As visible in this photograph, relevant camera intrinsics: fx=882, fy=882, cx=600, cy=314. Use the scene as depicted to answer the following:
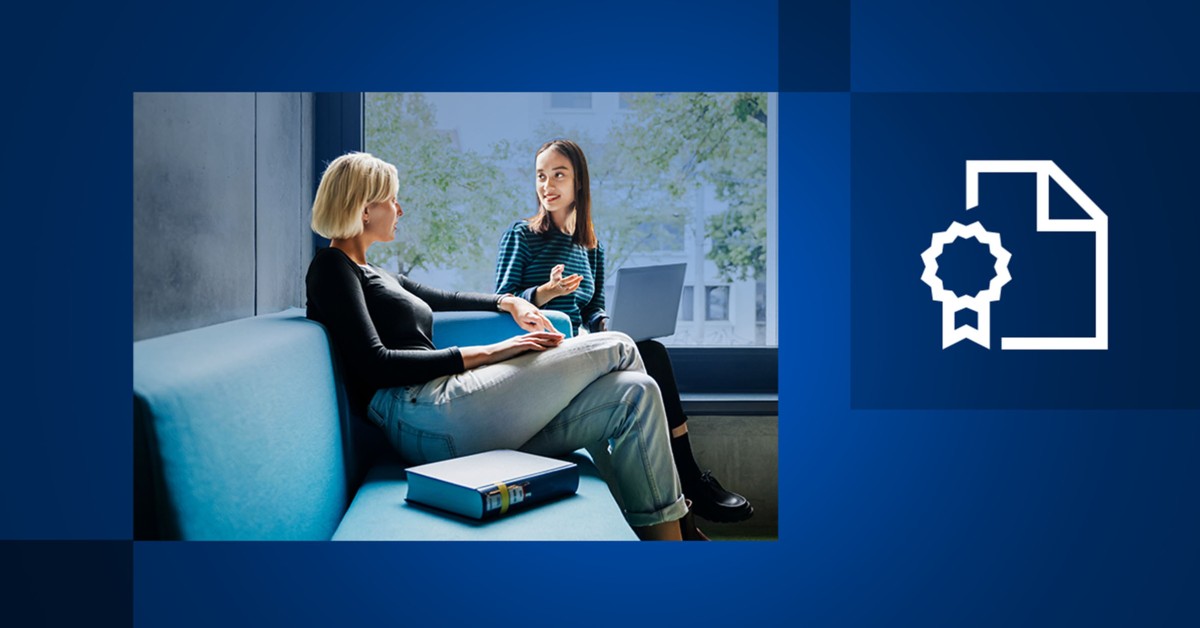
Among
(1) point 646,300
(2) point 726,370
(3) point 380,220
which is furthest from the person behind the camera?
(2) point 726,370

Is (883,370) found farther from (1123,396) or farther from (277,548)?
(277,548)

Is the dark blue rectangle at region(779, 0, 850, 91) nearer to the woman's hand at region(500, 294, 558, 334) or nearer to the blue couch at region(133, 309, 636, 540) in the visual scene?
the blue couch at region(133, 309, 636, 540)

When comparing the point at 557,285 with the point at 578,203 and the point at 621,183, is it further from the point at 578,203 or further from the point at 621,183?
the point at 621,183

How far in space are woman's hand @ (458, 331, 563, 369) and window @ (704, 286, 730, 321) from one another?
1617 millimetres

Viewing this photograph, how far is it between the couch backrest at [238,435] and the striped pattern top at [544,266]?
1.02 meters

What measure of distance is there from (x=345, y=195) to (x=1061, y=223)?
134cm

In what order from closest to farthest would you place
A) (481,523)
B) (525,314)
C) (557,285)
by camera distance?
1. (481,523)
2. (525,314)
3. (557,285)

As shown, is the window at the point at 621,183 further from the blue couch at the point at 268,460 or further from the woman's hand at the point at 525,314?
the blue couch at the point at 268,460

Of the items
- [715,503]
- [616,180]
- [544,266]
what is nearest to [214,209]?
[544,266]

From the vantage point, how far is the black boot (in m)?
2.19

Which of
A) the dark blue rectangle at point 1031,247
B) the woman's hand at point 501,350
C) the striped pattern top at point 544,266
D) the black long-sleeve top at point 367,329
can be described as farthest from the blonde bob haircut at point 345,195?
the dark blue rectangle at point 1031,247

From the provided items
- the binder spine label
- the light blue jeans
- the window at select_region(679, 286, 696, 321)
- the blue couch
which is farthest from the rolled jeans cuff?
the window at select_region(679, 286, 696, 321)

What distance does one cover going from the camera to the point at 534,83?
93cm

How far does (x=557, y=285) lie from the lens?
2406 mm
